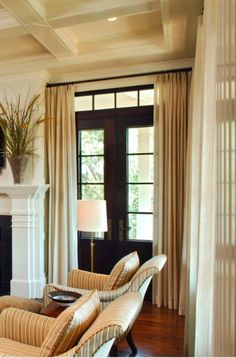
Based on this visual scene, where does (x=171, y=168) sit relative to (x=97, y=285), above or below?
above

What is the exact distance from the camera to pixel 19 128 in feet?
12.9

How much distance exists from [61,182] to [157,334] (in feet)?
7.53

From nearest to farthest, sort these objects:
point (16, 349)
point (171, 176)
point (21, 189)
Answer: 1. point (16, 349)
2. point (171, 176)
3. point (21, 189)

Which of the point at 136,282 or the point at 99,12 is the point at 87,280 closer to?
the point at 136,282

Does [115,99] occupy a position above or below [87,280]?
above

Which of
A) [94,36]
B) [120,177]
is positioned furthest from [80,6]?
[120,177]

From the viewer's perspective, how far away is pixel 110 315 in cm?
150

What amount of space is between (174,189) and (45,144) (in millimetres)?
1985

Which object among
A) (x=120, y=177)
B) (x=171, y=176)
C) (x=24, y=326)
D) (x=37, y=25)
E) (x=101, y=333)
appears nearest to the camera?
(x=101, y=333)

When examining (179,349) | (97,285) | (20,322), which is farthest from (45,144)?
(179,349)

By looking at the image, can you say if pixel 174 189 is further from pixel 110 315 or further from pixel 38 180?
pixel 110 315

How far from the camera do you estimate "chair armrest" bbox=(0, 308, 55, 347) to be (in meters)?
1.96

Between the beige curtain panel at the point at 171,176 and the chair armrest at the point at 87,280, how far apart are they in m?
1.00

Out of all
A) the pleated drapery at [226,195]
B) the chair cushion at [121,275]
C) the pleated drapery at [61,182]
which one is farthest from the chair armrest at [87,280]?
the pleated drapery at [226,195]
